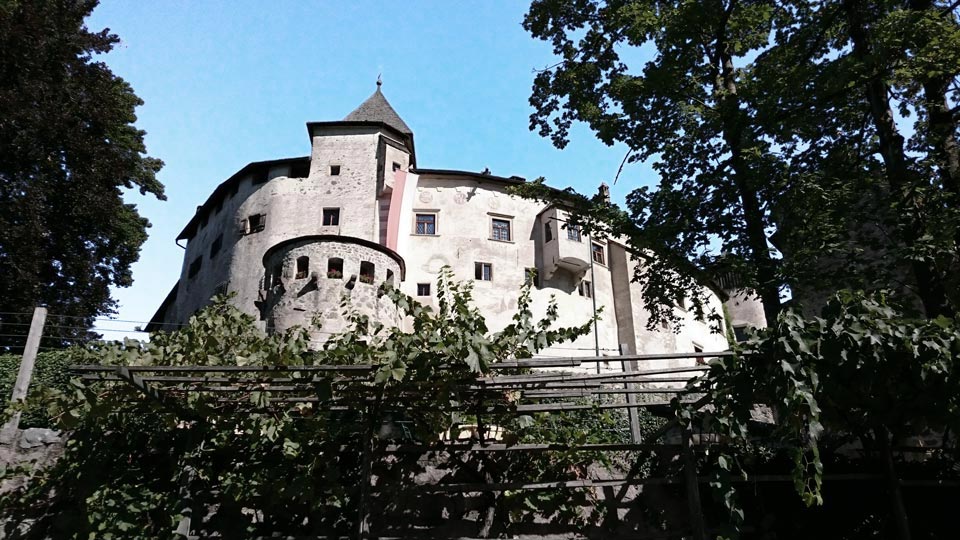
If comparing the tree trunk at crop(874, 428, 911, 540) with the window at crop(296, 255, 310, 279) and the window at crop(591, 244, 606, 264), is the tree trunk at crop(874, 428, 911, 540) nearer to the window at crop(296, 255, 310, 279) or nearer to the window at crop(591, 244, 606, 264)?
the window at crop(296, 255, 310, 279)

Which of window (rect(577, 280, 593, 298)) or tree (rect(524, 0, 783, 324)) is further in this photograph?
window (rect(577, 280, 593, 298))

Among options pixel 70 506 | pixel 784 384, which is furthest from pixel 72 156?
pixel 784 384

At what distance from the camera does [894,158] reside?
29.3 feet

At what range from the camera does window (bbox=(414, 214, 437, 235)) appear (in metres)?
25.6

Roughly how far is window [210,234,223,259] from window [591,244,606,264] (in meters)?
16.4

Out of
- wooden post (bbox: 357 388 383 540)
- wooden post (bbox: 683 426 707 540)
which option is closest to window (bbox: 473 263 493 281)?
wooden post (bbox: 357 388 383 540)

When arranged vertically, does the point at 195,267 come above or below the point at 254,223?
below

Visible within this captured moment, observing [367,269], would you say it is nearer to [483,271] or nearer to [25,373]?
[483,271]

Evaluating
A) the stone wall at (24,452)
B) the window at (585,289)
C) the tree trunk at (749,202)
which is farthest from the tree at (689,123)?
the window at (585,289)

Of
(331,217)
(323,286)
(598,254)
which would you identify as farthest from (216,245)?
(598,254)

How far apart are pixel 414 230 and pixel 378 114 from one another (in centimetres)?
688

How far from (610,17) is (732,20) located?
2226mm

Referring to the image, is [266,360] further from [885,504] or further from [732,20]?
[732,20]

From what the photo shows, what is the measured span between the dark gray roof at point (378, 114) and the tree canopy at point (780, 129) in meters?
16.8
